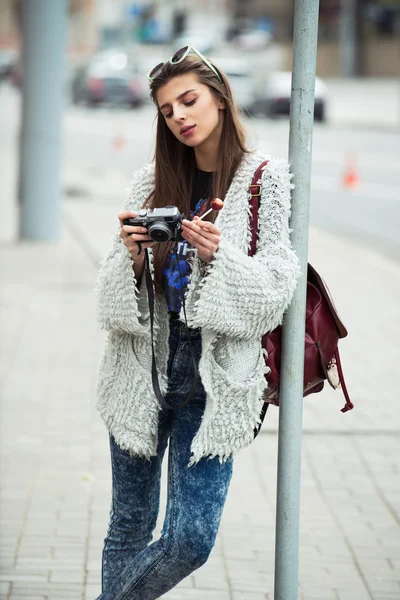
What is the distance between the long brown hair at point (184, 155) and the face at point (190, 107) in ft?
0.06

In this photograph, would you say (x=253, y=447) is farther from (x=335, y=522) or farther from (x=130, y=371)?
(x=130, y=371)

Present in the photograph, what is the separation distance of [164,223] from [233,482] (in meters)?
2.60

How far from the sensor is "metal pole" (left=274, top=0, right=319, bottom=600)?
2779mm

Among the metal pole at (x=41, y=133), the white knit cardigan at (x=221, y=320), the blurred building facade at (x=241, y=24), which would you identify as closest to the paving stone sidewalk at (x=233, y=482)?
the white knit cardigan at (x=221, y=320)

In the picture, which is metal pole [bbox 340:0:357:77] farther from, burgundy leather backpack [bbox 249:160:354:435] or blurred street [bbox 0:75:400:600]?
burgundy leather backpack [bbox 249:160:354:435]

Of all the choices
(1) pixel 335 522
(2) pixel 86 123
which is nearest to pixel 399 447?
(1) pixel 335 522

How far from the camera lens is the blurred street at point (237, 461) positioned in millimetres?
4012

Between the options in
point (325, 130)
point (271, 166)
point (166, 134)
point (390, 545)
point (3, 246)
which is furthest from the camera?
point (325, 130)

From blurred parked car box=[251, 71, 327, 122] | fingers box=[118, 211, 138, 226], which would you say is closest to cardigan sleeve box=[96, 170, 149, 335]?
fingers box=[118, 211, 138, 226]

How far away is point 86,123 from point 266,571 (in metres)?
28.8

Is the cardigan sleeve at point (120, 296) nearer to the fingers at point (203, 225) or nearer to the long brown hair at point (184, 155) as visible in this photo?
the long brown hair at point (184, 155)

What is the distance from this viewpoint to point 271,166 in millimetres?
2811

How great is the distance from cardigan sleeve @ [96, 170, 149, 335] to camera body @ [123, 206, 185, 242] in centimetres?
18

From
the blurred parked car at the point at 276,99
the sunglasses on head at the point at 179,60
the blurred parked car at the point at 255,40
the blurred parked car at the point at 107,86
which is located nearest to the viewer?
the sunglasses on head at the point at 179,60
